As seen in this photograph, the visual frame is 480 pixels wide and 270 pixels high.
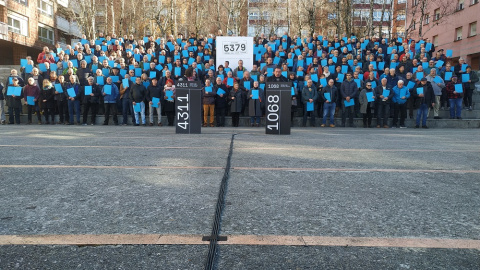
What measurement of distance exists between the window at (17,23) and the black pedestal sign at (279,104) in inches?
1417

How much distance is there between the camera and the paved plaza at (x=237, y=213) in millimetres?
2482

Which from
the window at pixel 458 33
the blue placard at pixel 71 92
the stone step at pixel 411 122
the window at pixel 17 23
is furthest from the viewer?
the window at pixel 458 33

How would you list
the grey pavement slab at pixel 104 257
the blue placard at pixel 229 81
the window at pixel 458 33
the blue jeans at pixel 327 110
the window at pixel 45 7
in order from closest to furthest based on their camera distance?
1. the grey pavement slab at pixel 104 257
2. the blue jeans at pixel 327 110
3. the blue placard at pixel 229 81
4. the window at pixel 458 33
5. the window at pixel 45 7

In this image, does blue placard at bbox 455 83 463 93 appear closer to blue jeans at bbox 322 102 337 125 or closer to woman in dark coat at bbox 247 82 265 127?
blue jeans at bbox 322 102 337 125

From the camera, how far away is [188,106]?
10.8 m

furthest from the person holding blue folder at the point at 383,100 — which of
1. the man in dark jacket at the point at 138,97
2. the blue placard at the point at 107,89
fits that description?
the blue placard at the point at 107,89

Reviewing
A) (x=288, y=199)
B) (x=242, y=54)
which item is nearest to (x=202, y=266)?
(x=288, y=199)

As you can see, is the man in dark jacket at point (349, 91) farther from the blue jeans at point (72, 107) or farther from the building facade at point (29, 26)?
the building facade at point (29, 26)

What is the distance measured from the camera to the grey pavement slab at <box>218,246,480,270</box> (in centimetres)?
238

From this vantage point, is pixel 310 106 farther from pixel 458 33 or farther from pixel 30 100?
pixel 458 33

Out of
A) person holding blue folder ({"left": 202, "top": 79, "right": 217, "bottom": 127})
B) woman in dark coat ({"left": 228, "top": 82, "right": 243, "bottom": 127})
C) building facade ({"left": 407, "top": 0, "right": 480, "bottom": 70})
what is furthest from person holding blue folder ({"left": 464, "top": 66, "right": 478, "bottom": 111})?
building facade ({"left": 407, "top": 0, "right": 480, "bottom": 70})

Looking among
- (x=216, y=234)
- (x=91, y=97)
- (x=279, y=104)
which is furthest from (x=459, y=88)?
(x=216, y=234)

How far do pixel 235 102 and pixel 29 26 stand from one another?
35.7m

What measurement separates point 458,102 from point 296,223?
607 inches
